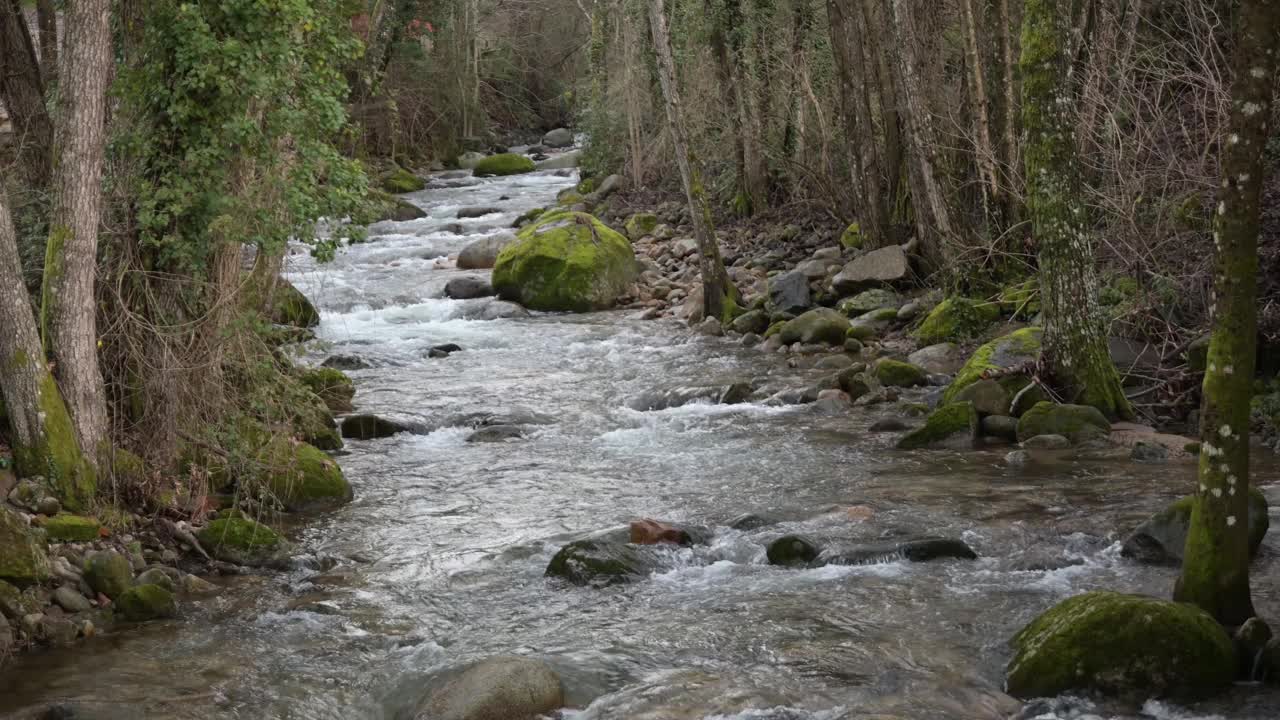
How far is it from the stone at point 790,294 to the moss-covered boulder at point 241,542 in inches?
479

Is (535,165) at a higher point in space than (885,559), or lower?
higher

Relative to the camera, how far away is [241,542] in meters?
10.7

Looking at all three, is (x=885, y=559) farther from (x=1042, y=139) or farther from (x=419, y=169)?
(x=419, y=169)

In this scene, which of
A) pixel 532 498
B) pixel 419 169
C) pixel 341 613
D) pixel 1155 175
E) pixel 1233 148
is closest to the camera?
pixel 1233 148

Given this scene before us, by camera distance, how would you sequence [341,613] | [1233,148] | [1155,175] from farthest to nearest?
[1155,175], [341,613], [1233,148]

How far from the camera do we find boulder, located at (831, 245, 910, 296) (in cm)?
2127

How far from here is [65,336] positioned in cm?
1012

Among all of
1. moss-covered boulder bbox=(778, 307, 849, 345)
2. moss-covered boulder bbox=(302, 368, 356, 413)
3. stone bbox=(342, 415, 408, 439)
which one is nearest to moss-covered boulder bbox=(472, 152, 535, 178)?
moss-covered boulder bbox=(778, 307, 849, 345)

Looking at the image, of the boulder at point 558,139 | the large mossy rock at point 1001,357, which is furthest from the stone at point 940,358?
the boulder at point 558,139

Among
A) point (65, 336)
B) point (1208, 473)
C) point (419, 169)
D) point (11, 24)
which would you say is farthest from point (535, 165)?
point (1208, 473)

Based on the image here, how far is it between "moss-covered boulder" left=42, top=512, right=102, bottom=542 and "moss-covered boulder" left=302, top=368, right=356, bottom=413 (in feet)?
18.4

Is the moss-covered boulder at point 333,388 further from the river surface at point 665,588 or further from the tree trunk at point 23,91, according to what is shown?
the tree trunk at point 23,91

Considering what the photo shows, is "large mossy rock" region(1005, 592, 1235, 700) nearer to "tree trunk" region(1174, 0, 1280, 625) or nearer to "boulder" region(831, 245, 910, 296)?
"tree trunk" region(1174, 0, 1280, 625)

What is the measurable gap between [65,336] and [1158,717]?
8.46 m
